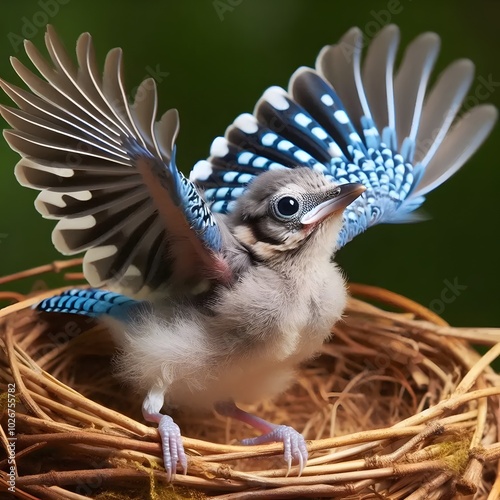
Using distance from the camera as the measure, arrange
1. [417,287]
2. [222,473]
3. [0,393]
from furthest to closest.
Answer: [417,287]
[0,393]
[222,473]

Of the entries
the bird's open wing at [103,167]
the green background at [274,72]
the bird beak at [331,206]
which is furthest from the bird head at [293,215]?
the green background at [274,72]

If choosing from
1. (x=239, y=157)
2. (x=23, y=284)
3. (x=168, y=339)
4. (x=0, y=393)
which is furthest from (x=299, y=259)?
(x=23, y=284)

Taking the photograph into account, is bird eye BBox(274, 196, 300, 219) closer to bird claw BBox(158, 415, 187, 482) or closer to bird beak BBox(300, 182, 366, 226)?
bird beak BBox(300, 182, 366, 226)

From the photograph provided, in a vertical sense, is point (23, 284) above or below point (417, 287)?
above

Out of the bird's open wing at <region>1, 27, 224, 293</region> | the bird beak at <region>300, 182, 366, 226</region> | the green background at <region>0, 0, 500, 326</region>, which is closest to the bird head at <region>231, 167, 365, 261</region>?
the bird beak at <region>300, 182, 366, 226</region>

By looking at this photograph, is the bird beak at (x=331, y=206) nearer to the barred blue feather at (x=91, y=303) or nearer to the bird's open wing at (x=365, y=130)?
the bird's open wing at (x=365, y=130)

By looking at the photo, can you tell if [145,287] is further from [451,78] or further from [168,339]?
[451,78]

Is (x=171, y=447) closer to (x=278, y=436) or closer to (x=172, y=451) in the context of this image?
(x=172, y=451)

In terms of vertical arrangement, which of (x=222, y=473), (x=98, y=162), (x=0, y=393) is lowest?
(x=222, y=473)

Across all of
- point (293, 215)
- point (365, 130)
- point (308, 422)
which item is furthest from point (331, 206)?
point (308, 422)
